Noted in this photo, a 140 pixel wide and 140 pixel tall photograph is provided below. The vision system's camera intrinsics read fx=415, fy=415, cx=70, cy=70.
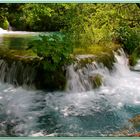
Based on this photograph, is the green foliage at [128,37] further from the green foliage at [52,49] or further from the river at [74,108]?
the green foliage at [52,49]

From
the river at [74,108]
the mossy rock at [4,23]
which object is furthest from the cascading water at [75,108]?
the mossy rock at [4,23]

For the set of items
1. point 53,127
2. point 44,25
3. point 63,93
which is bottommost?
point 53,127

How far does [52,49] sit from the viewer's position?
3555mm

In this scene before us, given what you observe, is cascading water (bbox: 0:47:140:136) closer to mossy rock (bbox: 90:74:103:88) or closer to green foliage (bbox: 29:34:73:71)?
mossy rock (bbox: 90:74:103:88)

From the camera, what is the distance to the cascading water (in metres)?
3.43

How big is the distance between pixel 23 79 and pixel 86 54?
1.97 ft

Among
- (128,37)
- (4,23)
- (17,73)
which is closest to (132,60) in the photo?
(128,37)

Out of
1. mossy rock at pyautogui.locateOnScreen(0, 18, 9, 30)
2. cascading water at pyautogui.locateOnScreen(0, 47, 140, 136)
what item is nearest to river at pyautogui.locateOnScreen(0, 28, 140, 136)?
cascading water at pyautogui.locateOnScreen(0, 47, 140, 136)

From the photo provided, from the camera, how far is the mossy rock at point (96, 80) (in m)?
3.64

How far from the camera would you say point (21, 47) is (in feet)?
11.7

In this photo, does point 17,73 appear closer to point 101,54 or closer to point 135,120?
point 101,54

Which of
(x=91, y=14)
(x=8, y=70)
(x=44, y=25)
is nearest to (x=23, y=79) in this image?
(x=8, y=70)

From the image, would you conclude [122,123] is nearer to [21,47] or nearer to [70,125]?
[70,125]

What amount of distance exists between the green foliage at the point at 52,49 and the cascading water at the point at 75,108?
159 mm
